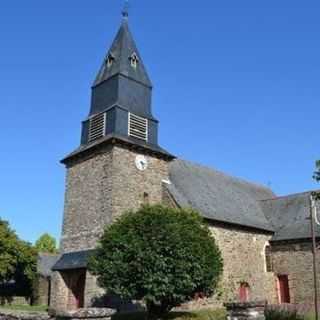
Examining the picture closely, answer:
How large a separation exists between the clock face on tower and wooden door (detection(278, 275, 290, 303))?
35.6 ft

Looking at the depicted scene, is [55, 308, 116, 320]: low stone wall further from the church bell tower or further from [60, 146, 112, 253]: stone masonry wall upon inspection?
[60, 146, 112, 253]: stone masonry wall

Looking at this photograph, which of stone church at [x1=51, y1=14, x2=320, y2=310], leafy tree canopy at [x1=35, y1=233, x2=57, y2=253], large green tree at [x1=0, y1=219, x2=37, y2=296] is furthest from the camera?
leafy tree canopy at [x1=35, y1=233, x2=57, y2=253]

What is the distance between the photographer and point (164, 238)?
16922mm

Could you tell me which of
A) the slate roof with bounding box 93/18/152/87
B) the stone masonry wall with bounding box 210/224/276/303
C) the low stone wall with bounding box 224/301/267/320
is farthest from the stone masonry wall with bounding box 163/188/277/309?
the low stone wall with bounding box 224/301/267/320

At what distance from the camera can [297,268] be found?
25.2 meters

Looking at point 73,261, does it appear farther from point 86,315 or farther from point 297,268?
point 86,315

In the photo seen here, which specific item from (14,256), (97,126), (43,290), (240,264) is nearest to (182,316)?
(240,264)

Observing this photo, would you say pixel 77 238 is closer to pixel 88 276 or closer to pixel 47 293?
pixel 88 276

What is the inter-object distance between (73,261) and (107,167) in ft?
16.5

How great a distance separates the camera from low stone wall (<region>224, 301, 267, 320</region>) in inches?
326

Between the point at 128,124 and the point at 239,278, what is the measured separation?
1050cm

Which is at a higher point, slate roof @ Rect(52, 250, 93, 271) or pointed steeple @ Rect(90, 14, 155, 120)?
pointed steeple @ Rect(90, 14, 155, 120)

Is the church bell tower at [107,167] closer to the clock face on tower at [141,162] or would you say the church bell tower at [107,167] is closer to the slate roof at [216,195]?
the clock face on tower at [141,162]

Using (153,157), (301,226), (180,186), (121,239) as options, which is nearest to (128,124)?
(153,157)
